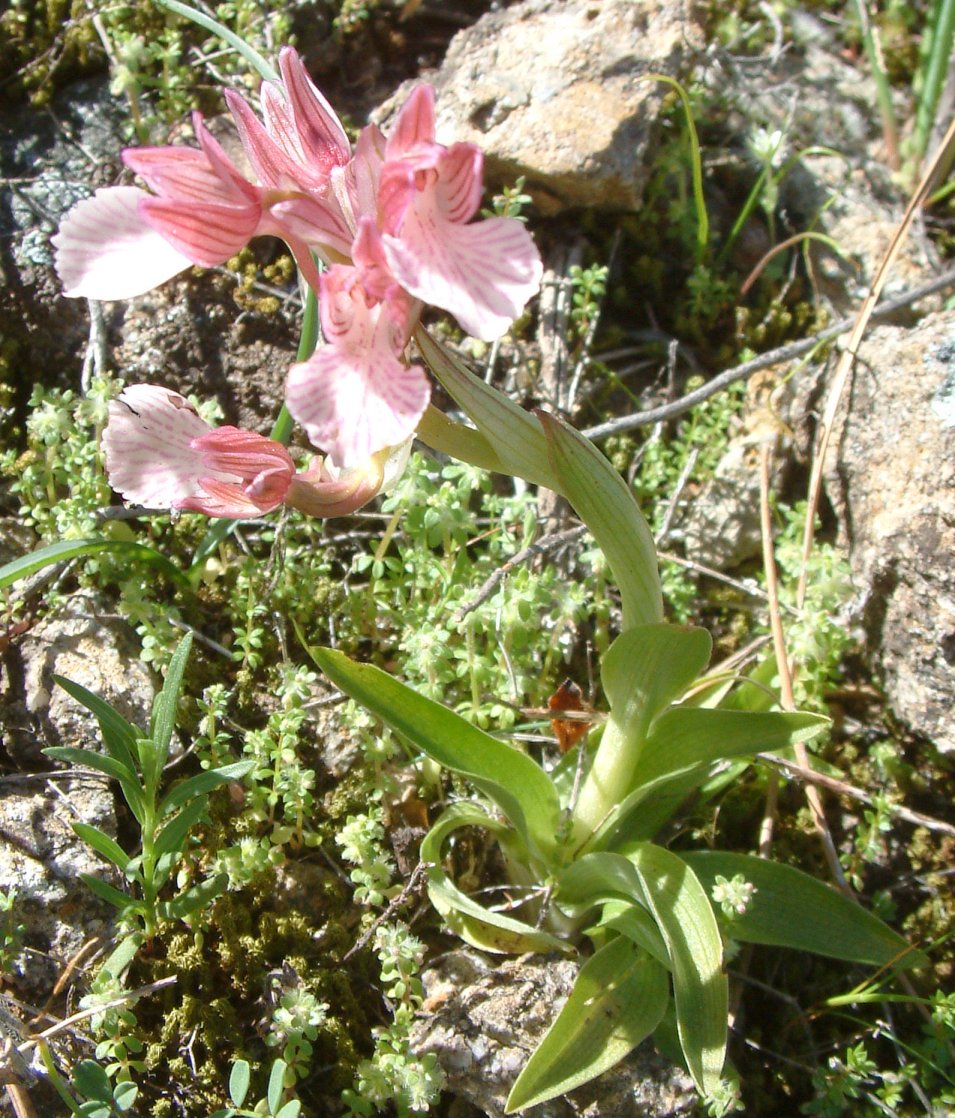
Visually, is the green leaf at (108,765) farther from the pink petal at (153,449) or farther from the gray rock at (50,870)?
the pink petal at (153,449)

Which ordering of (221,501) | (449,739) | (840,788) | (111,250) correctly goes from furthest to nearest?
1. (840,788)
2. (449,739)
3. (221,501)
4. (111,250)

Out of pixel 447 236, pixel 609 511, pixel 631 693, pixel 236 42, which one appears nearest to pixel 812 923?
pixel 631 693

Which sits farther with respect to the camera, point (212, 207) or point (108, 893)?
point (108, 893)

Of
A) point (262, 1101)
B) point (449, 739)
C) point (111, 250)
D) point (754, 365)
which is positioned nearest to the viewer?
point (111, 250)

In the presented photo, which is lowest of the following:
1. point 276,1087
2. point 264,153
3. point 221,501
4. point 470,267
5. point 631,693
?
point 276,1087

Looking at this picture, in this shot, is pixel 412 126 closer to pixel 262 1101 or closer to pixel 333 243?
pixel 333 243
